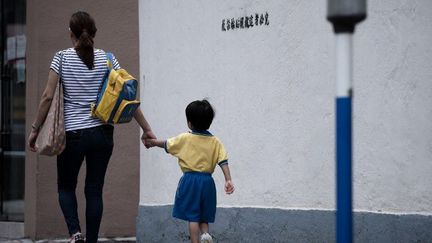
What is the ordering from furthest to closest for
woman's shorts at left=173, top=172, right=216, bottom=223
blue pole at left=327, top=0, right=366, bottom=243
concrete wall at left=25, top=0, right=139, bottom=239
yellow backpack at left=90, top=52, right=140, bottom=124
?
concrete wall at left=25, top=0, right=139, bottom=239
woman's shorts at left=173, top=172, right=216, bottom=223
yellow backpack at left=90, top=52, right=140, bottom=124
blue pole at left=327, top=0, right=366, bottom=243

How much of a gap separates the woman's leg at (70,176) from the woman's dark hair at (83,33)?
1.91ft

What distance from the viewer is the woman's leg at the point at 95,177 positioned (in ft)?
21.4

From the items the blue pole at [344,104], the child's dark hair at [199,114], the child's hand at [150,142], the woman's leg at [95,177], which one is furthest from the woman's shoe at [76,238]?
the blue pole at [344,104]

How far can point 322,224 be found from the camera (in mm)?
7117

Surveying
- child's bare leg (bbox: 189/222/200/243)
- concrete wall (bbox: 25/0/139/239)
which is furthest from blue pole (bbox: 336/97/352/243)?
concrete wall (bbox: 25/0/139/239)

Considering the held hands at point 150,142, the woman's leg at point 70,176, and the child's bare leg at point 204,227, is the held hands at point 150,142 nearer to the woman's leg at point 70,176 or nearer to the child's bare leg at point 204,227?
the woman's leg at point 70,176

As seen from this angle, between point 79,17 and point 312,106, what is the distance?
201 centimetres

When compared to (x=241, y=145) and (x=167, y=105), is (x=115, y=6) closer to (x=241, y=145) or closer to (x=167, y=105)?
(x=167, y=105)

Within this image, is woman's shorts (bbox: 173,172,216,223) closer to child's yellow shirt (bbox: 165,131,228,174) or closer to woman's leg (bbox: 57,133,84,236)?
child's yellow shirt (bbox: 165,131,228,174)

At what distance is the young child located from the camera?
6512mm

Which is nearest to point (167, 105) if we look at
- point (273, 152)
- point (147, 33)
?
point (147, 33)

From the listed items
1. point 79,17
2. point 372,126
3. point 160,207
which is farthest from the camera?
point 160,207

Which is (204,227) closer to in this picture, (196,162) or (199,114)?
(196,162)

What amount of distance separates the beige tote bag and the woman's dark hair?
0.17 metres
